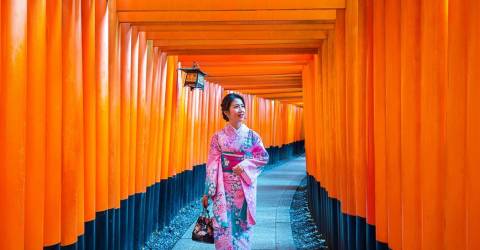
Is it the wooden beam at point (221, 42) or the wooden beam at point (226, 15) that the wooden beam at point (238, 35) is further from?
the wooden beam at point (226, 15)

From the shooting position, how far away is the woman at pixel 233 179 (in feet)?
18.0

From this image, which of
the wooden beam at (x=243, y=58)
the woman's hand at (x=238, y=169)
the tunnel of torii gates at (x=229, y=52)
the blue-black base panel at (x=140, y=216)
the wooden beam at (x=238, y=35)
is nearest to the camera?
the tunnel of torii gates at (x=229, y=52)

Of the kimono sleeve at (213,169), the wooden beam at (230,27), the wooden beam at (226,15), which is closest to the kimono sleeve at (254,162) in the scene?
the kimono sleeve at (213,169)

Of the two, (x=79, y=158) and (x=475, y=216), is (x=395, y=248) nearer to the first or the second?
(x=475, y=216)

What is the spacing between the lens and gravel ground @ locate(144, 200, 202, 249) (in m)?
7.51

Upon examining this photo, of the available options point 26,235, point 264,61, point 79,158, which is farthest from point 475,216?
point 264,61

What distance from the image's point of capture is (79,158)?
4.21 metres

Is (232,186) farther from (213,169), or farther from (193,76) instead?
(193,76)

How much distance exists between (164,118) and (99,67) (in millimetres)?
3824

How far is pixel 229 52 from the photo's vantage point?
8555mm

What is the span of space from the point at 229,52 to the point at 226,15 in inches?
104

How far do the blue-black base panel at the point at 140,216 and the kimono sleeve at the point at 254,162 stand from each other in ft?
4.73

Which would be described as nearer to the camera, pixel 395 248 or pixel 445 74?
pixel 445 74

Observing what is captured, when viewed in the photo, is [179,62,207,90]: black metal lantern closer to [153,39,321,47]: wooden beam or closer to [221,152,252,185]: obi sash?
[153,39,321,47]: wooden beam
